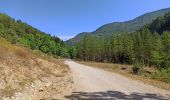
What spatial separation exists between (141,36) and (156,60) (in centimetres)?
1766

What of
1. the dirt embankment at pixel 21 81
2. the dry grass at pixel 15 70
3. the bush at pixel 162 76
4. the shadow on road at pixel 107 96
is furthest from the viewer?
the bush at pixel 162 76

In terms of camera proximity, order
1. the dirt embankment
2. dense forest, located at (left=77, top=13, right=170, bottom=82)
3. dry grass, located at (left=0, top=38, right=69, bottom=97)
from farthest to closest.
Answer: dense forest, located at (left=77, top=13, right=170, bottom=82) → dry grass, located at (left=0, top=38, right=69, bottom=97) → the dirt embankment

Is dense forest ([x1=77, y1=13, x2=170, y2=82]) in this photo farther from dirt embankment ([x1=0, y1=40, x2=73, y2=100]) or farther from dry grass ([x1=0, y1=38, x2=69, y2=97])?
dirt embankment ([x1=0, y1=40, x2=73, y2=100])

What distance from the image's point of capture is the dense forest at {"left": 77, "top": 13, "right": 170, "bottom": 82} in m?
89.3

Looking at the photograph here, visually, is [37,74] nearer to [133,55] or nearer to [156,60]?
[156,60]

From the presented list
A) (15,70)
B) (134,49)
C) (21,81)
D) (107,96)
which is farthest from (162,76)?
(134,49)

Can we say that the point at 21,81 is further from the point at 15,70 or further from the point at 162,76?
the point at 162,76

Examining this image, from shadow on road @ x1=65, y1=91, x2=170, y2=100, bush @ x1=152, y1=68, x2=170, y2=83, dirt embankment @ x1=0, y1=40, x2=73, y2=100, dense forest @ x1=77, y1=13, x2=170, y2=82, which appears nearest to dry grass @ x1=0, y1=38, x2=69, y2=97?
dirt embankment @ x1=0, y1=40, x2=73, y2=100

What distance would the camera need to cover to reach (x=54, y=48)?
190375 mm

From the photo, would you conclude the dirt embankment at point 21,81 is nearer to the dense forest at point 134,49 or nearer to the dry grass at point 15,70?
the dry grass at point 15,70

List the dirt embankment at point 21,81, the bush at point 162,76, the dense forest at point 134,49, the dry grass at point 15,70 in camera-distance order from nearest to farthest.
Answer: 1. the dirt embankment at point 21,81
2. the dry grass at point 15,70
3. the bush at point 162,76
4. the dense forest at point 134,49

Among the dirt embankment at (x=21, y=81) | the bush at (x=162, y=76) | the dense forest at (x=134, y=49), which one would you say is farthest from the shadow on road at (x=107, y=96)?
the dense forest at (x=134, y=49)

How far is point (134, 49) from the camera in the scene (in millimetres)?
102312

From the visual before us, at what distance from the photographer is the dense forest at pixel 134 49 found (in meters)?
89.3
